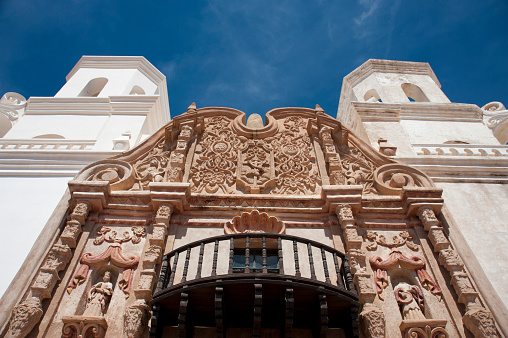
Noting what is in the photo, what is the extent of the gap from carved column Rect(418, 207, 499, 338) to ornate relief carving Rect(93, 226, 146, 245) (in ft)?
18.5

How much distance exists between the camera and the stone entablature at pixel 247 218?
246 inches

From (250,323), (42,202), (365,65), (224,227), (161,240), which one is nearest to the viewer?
(250,323)

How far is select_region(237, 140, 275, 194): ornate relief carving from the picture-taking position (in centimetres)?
886

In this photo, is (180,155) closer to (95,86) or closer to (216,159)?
(216,159)

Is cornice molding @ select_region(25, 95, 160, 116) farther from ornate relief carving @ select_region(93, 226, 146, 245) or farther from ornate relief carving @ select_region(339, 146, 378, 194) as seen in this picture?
ornate relief carving @ select_region(339, 146, 378, 194)

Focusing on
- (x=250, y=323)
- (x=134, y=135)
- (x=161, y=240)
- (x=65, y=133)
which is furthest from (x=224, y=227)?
(x=65, y=133)

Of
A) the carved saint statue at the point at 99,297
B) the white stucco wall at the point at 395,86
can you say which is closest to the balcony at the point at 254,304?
the carved saint statue at the point at 99,297

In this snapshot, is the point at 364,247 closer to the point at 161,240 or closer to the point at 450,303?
the point at 450,303

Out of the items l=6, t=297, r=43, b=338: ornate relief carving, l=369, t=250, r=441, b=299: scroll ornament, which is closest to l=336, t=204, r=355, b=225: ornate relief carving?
l=369, t=250, r=441, b=299: scroll ornament

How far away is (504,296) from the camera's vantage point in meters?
6.91

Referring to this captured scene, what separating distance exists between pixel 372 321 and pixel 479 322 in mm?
1625

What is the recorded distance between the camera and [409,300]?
21.4 ft

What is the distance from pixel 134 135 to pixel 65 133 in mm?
2510

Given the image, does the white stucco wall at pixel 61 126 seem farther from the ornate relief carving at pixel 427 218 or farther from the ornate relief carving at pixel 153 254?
the ornate relief carving at pixel 427 218
